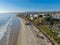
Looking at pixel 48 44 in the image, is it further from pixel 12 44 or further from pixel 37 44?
pixel 12 44

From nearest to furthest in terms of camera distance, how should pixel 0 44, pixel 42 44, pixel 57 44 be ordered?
pixel 57 44 < pixel 42 44 < pixel 0 44

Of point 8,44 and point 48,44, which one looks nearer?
point 48,44

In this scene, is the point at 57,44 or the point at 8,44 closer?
the point at 57,44

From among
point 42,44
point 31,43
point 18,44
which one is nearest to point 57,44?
point 42,44

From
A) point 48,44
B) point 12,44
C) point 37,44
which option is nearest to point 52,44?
point 48,44

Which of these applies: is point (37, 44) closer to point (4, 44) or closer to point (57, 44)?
point (57, 44)

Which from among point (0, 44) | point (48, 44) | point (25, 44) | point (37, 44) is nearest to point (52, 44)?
point (48, 44)

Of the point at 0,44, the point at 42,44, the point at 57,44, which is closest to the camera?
the point at 57,44
